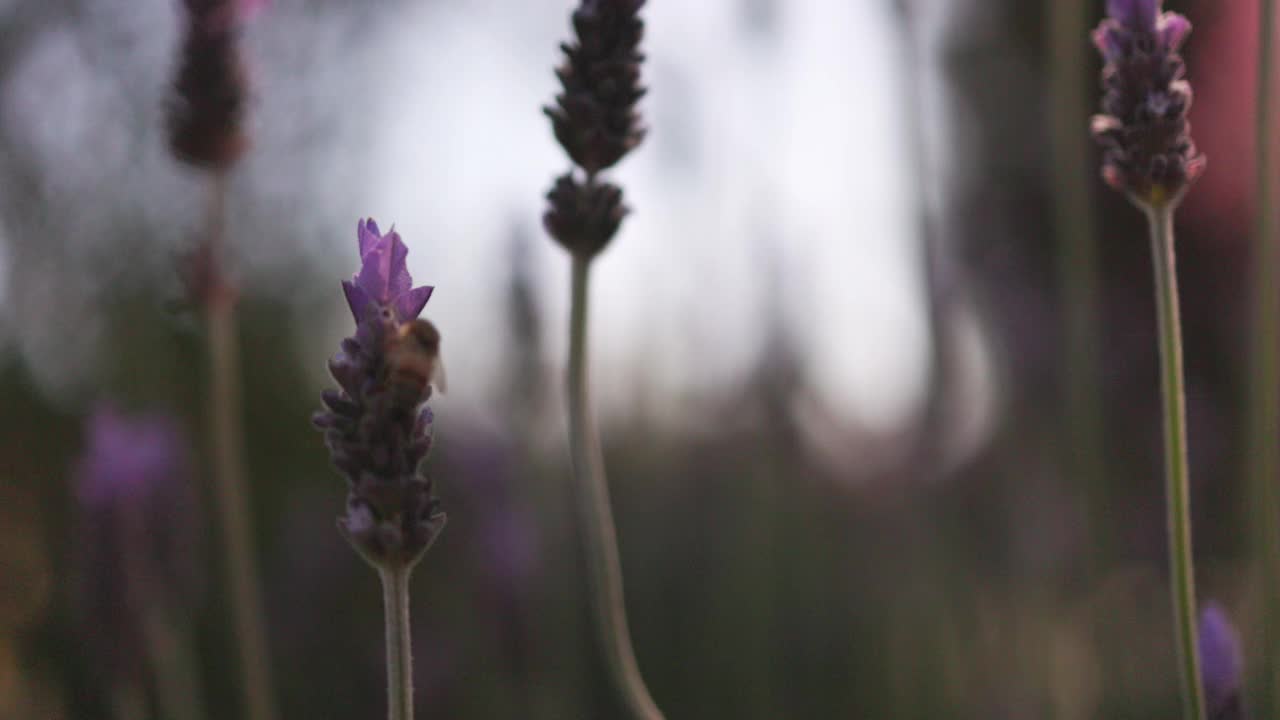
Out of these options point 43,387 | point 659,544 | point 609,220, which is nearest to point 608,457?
point 659,544

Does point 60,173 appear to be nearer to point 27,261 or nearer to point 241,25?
point 27,261

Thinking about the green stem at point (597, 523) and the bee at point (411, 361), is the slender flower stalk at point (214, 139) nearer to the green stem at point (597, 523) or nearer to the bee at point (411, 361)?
the green stem at point (597, 523)

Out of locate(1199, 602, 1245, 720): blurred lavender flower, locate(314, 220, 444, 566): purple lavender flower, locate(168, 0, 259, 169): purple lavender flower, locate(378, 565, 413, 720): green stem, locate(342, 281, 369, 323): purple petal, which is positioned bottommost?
locate(1199, 602, 1245, 720): blurred lavender flower

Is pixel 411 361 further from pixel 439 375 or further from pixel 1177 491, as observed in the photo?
pixel 1177 491

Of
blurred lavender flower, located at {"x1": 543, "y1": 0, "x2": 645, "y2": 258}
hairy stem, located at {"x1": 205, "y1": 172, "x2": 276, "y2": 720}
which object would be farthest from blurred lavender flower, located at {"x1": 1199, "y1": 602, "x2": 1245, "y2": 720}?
hairy stem, located at {"x1": 205, "y1": 172, "x2": 276, "y2": 720}

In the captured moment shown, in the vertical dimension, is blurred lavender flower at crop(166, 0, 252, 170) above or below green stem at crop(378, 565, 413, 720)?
above

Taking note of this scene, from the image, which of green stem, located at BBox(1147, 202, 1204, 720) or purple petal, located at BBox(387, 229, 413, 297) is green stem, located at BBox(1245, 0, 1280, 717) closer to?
green stem, located at BBox(1147, 202, 1204, 720)

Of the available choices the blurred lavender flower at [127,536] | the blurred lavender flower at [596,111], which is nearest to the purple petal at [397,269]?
the blurred lavender flower at [596,111]
